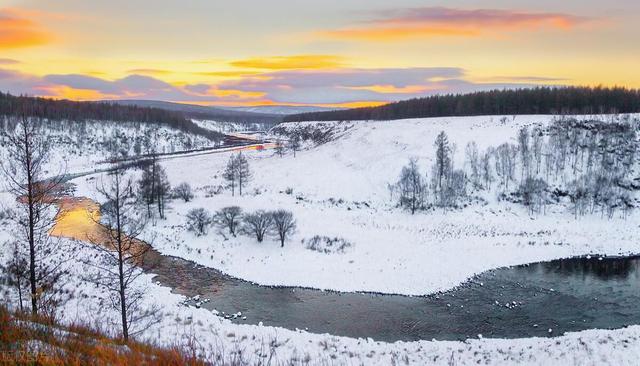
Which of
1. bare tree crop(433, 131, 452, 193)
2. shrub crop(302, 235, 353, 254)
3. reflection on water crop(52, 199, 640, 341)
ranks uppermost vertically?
bare tree crop(433, 131, 452, 193)

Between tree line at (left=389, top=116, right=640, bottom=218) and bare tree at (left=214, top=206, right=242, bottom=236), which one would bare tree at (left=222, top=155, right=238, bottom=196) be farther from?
tree line at (left=389, top=116, right=640, bottom=218)

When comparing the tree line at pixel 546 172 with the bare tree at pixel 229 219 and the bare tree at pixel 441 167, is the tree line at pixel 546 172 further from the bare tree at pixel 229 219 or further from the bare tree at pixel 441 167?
the bare tree at pixel 229 219


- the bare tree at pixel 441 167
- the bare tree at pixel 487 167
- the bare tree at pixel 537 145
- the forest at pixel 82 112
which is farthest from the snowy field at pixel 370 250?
the forest at pixel 82 112

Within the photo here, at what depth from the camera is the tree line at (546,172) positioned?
48938 millimetres

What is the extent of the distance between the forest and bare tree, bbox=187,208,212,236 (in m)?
91.6

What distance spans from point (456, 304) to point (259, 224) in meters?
17.4

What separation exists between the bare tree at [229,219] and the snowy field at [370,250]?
33.9 inches

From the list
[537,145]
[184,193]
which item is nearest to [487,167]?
[537,145]

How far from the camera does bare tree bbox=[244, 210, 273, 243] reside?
114 feet

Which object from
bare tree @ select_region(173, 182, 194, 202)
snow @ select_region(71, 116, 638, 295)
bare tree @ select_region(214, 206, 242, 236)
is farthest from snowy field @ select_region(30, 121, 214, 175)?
bare tree @ select_region(214, 206, 242, 236)

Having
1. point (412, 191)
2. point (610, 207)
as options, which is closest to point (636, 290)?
point (610, 207)

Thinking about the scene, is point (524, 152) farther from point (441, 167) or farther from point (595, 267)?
point (595, 267)

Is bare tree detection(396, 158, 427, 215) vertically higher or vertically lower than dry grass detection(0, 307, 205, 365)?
lower

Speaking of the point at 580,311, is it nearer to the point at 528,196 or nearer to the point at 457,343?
the point at 457,343
